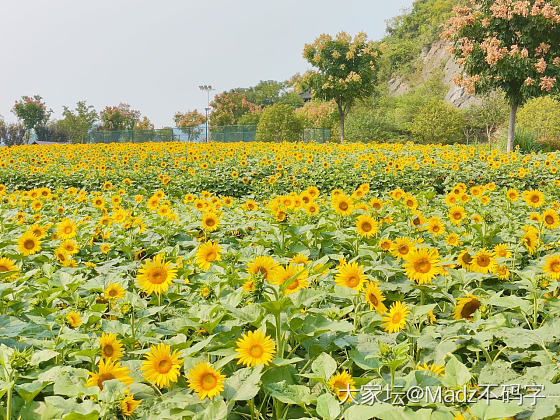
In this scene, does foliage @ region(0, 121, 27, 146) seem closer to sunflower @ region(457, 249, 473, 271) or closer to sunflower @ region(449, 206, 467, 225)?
Answer: sunflower @ region(449, 206, 467, 225)

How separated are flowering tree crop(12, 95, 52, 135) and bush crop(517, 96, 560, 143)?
51686mm

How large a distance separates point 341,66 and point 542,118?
486 inches

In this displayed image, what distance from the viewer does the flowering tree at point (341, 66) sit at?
22.7 meters

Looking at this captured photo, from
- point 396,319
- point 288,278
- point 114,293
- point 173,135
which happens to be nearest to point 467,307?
point 396,319

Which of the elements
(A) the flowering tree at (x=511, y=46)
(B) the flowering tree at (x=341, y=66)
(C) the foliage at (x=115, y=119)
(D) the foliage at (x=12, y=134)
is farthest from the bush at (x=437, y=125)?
(D) the foliage at (x=12, y=134)

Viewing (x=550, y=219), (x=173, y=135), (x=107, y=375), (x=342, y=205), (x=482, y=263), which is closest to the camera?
(x=107, y=375)

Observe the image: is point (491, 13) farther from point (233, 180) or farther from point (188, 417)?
point (188, 417)

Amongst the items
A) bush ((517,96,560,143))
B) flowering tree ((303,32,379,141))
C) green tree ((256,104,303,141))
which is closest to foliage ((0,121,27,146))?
green tree ((256,104,303,141))

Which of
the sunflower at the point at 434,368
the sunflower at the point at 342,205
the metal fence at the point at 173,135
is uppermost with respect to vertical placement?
the metal fence at the point at 173,135

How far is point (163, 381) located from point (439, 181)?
7229 millimetres

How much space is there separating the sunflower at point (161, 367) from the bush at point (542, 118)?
27.4 m

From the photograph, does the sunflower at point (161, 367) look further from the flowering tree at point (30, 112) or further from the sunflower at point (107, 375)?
the flowering tree at point (30, 112)

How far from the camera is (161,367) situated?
117cm

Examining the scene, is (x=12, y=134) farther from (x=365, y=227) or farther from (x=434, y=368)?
(x=434, y=368)
